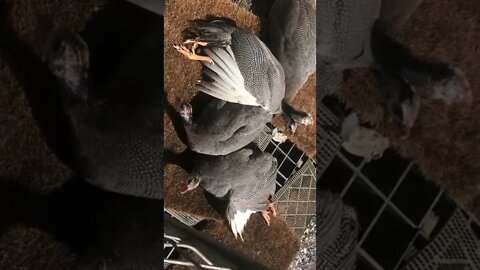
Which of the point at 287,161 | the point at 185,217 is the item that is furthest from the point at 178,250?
the point at 287,161

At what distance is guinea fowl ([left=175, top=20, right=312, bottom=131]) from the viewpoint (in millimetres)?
1136

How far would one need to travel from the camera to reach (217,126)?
1150mm

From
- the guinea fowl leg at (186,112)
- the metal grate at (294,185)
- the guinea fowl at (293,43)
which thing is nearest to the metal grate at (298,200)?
the metal grate at (294,185)

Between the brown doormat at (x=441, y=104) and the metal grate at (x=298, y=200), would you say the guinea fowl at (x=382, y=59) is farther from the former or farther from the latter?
the metal grate at (x=298, y=200)

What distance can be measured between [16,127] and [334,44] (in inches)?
26.0

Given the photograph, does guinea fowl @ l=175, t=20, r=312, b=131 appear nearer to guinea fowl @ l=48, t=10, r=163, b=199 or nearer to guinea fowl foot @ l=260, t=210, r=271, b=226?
guinea fowl @ l=48, t=10, r=163, b=199

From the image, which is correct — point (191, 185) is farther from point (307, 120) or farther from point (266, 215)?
point (307, 120)

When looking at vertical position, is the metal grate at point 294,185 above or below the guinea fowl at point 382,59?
below

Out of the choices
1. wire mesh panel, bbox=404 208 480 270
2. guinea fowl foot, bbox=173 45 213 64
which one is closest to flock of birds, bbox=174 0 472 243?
guinea fowl foot, bbox=173 45 213 64

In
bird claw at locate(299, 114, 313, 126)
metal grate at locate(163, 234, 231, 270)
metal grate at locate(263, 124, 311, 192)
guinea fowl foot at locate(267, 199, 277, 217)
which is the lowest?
metal grate at locate(163, 234, 231, 270)

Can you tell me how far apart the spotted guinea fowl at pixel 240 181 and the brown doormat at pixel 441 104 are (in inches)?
9.1

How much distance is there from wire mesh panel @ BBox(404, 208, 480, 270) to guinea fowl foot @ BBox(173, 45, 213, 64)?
2.11ft

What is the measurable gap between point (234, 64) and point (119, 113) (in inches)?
9.7

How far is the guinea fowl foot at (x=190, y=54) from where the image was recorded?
1117mm
